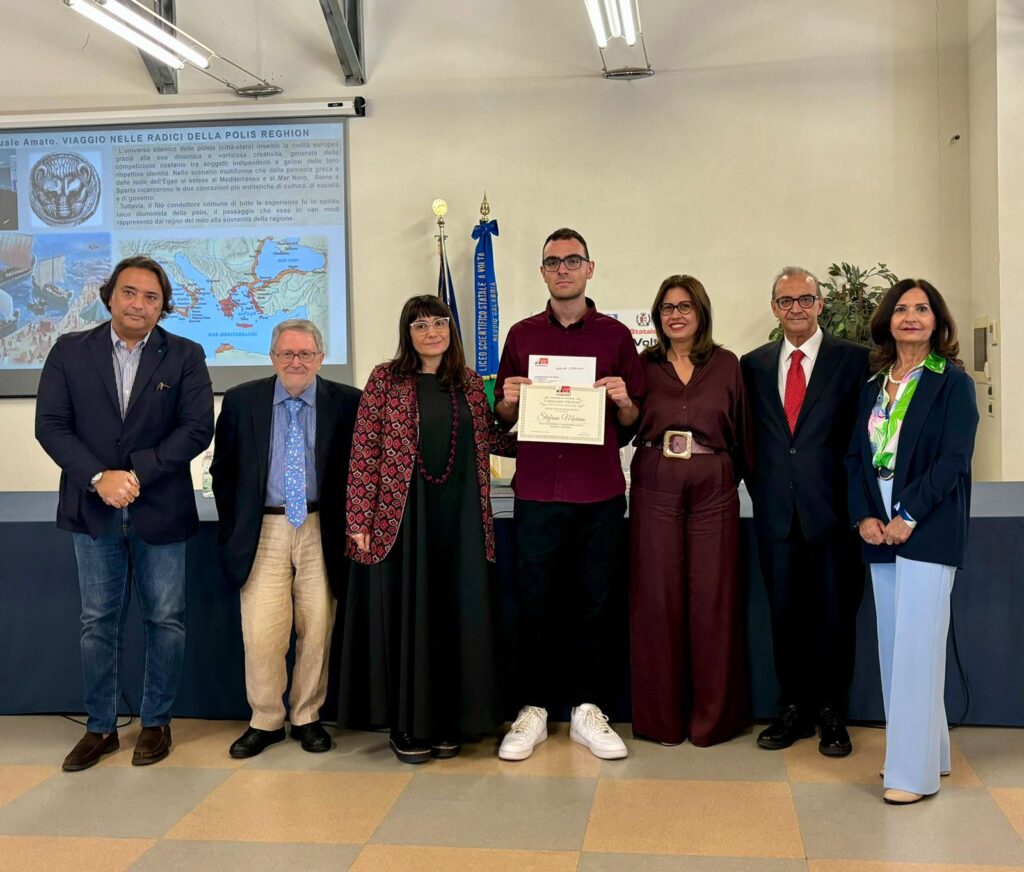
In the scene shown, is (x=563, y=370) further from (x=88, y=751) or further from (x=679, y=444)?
(x=88, y=751)

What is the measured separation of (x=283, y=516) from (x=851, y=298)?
4.24 meters

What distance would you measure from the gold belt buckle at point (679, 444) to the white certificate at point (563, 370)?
312 millimetres

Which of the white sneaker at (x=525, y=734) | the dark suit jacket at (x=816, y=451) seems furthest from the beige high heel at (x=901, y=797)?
the white sneaker at (x=525, y=734)

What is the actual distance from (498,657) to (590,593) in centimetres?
36

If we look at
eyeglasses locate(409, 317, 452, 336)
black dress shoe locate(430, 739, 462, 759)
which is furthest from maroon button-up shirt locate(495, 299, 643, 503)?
black dress shoe locate(430, 739, 462, 759)

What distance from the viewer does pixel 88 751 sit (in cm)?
316

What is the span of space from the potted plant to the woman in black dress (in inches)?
126

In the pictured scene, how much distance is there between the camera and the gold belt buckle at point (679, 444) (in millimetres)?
3131

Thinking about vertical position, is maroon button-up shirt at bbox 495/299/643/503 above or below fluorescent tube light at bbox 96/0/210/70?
below

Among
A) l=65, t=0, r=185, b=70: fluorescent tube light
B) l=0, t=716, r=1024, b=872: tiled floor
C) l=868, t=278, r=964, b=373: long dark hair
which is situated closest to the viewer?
l=0, t=716, r=1024, b=872: tiled floor

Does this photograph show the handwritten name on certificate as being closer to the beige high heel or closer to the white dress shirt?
the white dress shirt

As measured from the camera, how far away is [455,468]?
3.11 metres

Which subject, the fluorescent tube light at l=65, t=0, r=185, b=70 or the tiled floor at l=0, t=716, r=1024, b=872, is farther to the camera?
the fluorescent tube light at l=65, t=0, r=185, b=70

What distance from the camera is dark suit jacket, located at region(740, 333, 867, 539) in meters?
3.03
